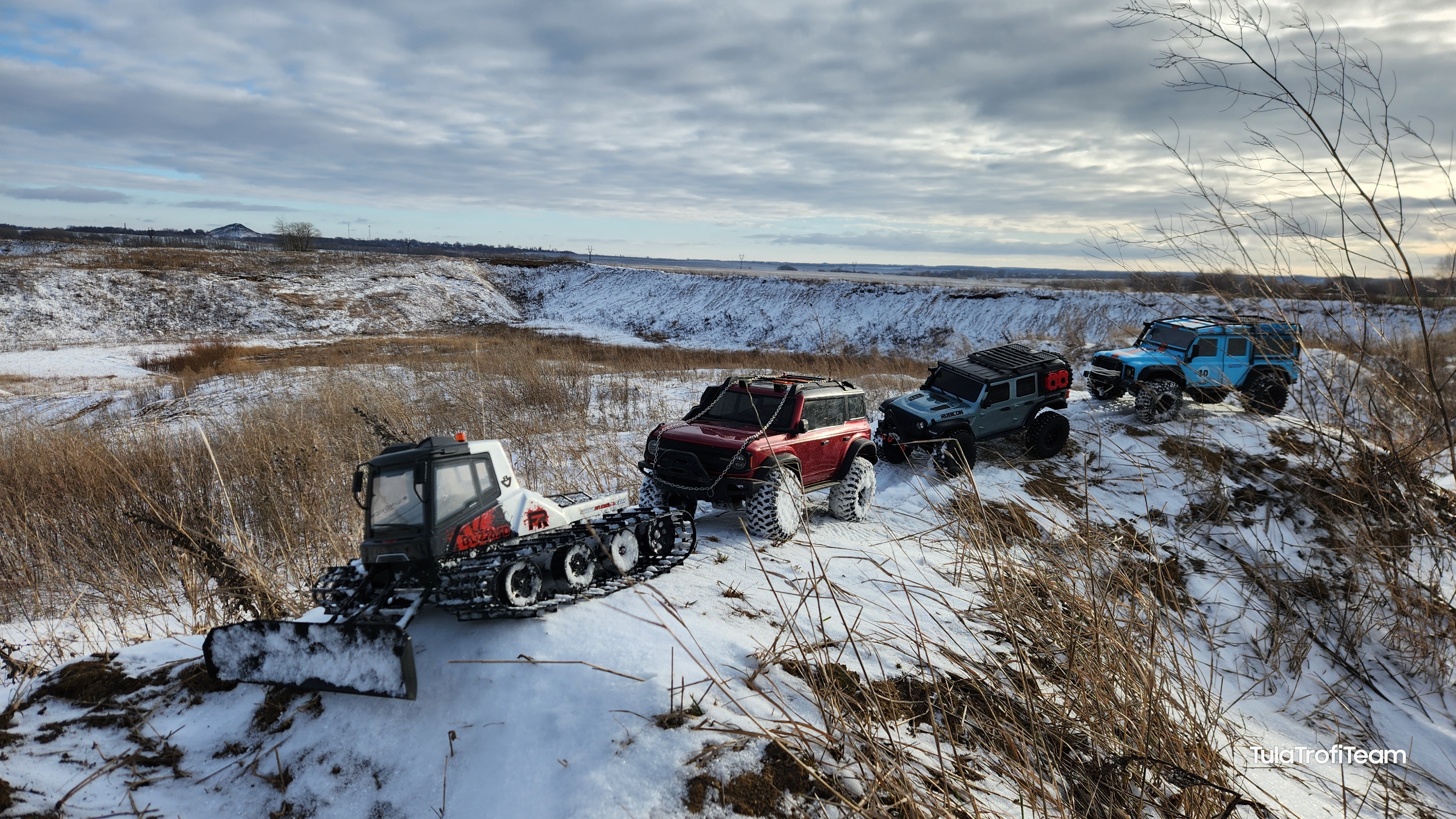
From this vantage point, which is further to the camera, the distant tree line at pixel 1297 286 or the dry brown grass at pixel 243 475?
the dry brown grass at pixel 243 475

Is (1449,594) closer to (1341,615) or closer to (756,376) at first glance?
(1341,615)

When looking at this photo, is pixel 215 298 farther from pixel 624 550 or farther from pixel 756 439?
pixel 624 550

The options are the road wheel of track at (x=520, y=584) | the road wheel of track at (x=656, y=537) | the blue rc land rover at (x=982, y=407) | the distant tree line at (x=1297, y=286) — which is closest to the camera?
the distant tree line at (x=1297, y=286)

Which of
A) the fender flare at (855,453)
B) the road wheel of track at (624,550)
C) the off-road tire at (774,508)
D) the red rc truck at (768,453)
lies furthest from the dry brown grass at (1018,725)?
the fender flare at (855,453)

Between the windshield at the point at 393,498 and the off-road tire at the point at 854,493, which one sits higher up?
the windshield at the point at 393,498

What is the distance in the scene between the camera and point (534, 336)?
105 ft

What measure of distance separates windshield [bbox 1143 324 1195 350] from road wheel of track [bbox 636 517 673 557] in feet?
34.3

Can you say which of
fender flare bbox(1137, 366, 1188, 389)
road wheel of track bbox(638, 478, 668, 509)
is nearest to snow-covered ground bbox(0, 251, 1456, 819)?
road wheel of track bbox(638, 478, 668, 509)

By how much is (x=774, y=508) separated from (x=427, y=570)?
334 centimetres

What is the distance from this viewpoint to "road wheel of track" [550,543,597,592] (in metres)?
4.47

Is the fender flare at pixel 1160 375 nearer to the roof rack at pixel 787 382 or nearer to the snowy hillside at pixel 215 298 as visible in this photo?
the roof rack at pixel 787 382

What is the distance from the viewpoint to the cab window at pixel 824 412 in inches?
287

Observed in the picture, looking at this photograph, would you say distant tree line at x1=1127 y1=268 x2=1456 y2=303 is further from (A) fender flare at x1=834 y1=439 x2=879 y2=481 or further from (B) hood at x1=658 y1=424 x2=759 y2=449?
(A) fender flare at x1=834 y1=439 x2=879 y2=481

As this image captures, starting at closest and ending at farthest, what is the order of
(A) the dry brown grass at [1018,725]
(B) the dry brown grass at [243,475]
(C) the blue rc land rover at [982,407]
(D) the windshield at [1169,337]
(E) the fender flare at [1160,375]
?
(A) the dry brown grass at [1018,725]
(B) the dry brown grass at [243,475]
(C) the blue rc land rover at [982,407]
(E) the fender flare at [1160,375]
(D) the windshield at [1169,337]
